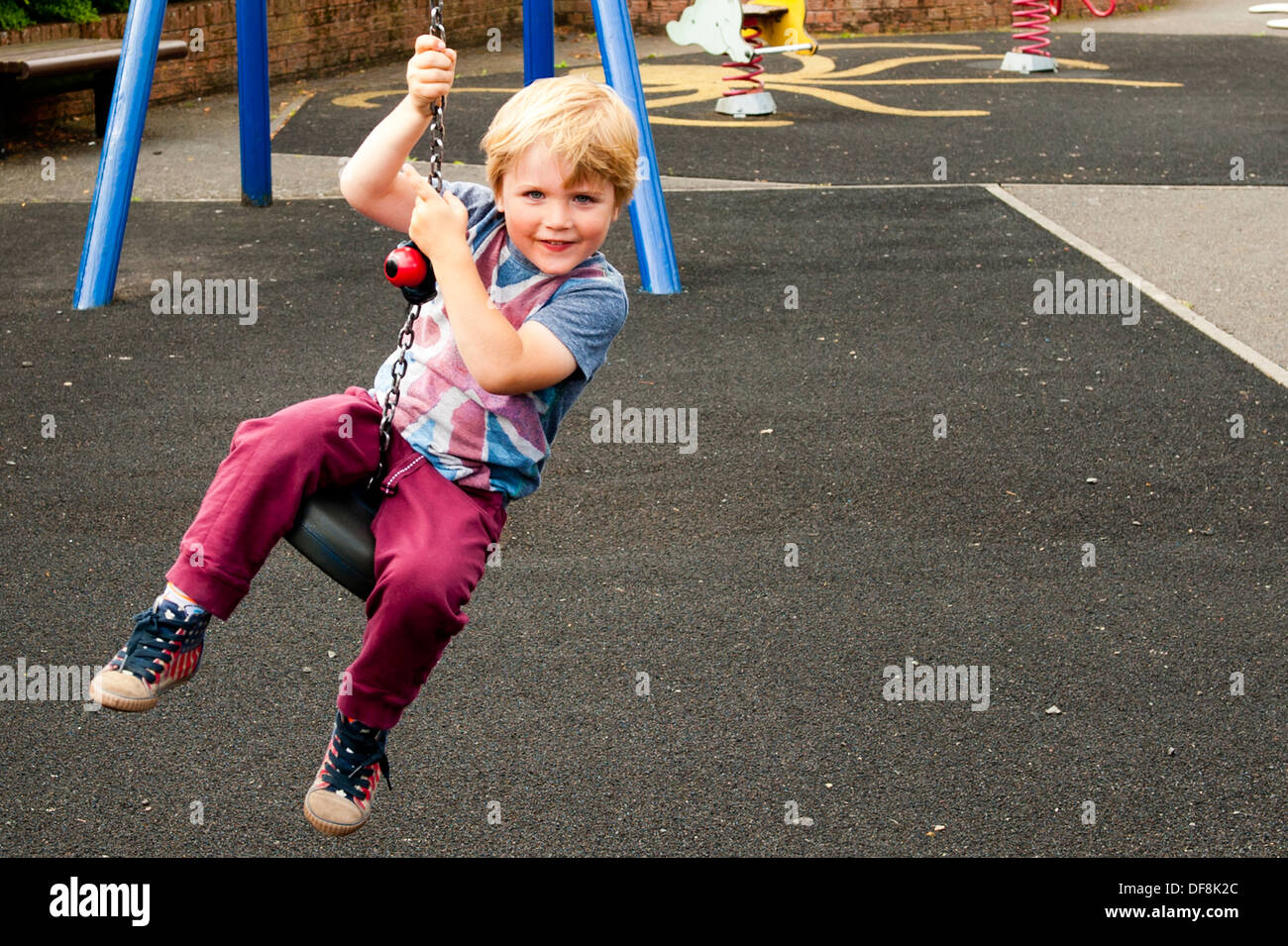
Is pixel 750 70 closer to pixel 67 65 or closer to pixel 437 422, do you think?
pixel 67 65

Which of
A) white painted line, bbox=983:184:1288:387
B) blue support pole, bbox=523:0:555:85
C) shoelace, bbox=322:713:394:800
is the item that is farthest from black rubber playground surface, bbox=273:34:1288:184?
A: shoelace, bbox=322:713:394:800

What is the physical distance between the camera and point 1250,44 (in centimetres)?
1875

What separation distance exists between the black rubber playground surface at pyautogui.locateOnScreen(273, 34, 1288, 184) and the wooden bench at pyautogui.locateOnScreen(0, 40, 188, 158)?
4.51ft

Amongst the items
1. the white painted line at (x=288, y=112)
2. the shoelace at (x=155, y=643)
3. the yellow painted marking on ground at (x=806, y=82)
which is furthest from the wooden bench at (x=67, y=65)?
the shoelace at (x=155, y=643)

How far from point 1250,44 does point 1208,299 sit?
11.8 meters

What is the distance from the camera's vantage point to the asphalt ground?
154 inches

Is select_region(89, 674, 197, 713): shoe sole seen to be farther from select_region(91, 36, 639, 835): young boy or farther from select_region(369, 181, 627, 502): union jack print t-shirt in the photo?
select_region(369, 181, 627, 502): union jack print t-shirt

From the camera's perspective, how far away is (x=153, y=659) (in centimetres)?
276

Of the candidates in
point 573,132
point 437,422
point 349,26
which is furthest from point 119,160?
point 349,26

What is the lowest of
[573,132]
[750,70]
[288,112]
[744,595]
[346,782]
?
[288,112]

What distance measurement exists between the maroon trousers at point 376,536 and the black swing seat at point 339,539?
0.02m

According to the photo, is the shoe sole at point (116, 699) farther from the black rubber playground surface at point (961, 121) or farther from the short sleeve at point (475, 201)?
the black rubber playground surface at point (961, 121)

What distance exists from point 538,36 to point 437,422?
6.11m

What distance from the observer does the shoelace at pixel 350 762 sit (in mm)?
2893
